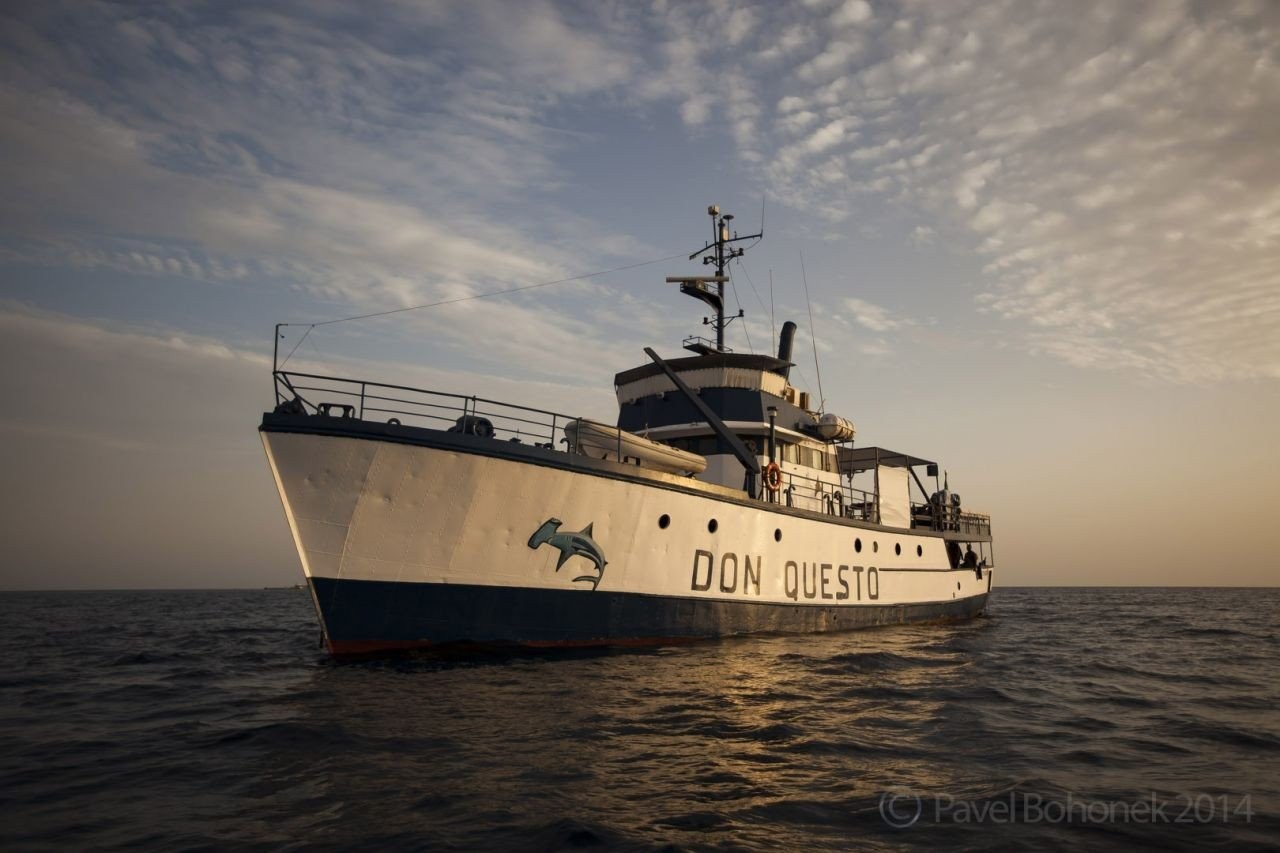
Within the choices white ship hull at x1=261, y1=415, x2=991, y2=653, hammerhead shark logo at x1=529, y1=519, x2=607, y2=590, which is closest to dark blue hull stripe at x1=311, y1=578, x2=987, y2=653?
white ship hull at x1=261, y1=415, x2=991, y2=653

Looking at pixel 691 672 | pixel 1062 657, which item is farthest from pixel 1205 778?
pixel 1062 657

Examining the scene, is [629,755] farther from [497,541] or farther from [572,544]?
[572,544]

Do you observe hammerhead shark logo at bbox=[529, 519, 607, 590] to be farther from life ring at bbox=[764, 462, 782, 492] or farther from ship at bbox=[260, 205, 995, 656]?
life ring at bbox=[764, 462, 782, 492]

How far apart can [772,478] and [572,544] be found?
635cm

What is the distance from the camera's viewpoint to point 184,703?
9688 millimetres

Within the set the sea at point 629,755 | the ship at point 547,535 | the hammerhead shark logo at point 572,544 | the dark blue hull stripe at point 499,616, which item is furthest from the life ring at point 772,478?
the hammerhead shark logo at point 572,544

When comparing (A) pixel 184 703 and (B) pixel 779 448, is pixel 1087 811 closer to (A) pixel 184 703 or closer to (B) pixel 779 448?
(A) pixel 184 703

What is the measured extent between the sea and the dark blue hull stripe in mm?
456

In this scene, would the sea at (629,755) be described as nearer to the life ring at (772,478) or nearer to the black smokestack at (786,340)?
the life ring at (772,478)

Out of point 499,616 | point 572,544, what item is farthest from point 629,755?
point 572,544

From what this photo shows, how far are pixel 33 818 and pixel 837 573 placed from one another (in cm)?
1683

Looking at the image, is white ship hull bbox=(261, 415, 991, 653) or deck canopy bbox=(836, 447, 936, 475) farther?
deck canopy bbox=(836, 447, 936, 475)

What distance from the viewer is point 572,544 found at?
13.1m

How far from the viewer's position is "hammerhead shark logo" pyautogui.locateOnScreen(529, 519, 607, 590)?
1277 centimetres
